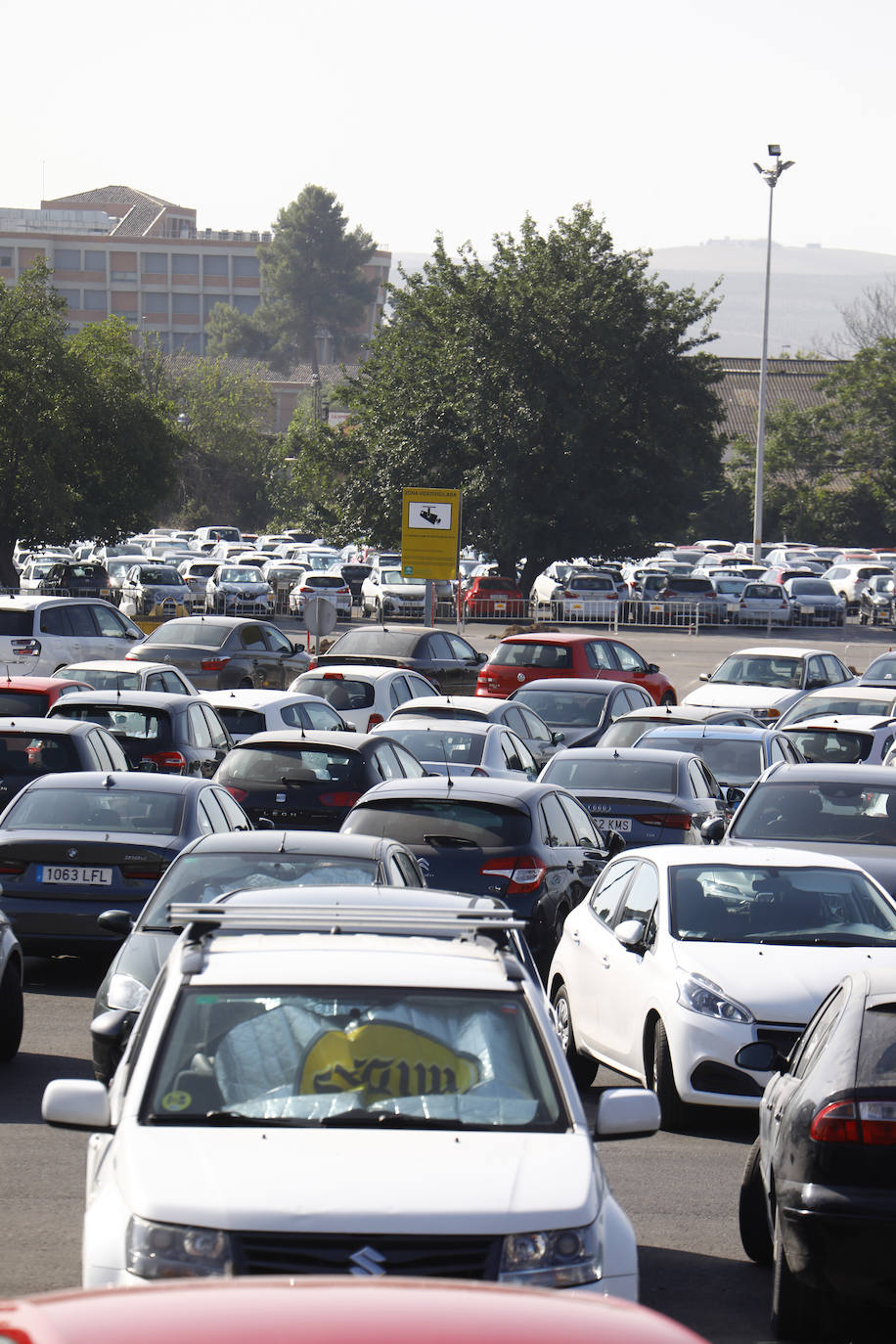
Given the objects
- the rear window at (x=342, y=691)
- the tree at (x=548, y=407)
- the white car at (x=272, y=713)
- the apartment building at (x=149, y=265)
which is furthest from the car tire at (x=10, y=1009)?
the apartment building at (x=149, y=265)

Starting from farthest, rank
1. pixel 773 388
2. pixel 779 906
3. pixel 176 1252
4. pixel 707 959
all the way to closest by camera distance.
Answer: pixel 773 388 < pixel 779 906 < pixel 707 959 < pixel 176 1252

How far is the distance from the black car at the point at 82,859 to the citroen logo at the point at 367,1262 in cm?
802

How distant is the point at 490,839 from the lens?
12.7m

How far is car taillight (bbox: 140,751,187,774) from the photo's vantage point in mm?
17531

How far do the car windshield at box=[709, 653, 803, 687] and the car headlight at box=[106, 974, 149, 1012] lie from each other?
1962 centimetres

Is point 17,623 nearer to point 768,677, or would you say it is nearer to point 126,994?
point 768,677

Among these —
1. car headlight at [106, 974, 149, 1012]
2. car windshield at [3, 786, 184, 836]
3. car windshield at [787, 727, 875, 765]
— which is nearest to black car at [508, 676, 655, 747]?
car windshield at [787, 727, 875, 765]

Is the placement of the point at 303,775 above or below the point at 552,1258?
below

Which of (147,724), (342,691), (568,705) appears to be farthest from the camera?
(568,705)

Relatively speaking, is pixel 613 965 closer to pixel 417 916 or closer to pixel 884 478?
pixel 417 916

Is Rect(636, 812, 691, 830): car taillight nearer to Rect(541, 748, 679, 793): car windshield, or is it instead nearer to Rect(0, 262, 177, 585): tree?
Rect(541, 748, 679, 793): car windshield

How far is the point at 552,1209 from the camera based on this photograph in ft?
14.6

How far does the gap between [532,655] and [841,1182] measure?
22.0 meters

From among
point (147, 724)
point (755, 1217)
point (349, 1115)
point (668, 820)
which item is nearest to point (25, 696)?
point (147, 724)
